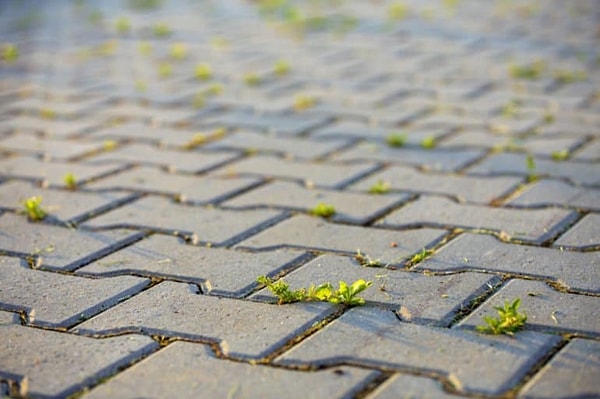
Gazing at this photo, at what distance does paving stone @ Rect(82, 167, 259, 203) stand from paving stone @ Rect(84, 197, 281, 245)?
0.13m

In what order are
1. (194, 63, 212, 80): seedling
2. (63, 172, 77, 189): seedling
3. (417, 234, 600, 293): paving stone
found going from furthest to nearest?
1. (194, 63, 212, 80): seedling
2. (63, 172, 77, 189): seedling
3. (417, 234, 600, 293): paving stone

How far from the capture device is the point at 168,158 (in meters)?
4.31

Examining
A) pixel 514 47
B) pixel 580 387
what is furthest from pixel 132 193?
pixel 514 47

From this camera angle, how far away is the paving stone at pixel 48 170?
13.3 feet

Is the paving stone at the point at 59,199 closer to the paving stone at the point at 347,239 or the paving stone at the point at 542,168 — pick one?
the paving stone at the point at 347,239

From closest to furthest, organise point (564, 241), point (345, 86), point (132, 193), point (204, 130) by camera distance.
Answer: point (564, 241) < point (132, 193) < point (204, 130) < point (345, 86)

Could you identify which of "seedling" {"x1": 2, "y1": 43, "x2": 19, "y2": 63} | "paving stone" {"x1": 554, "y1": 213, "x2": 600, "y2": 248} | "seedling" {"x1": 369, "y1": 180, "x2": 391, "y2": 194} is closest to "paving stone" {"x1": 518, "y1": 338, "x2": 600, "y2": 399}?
"paving stone" {"x1": 554, "y1": 213, "x2": 600, "y2": 248}

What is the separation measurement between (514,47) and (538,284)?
4.19 metres

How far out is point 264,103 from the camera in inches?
208

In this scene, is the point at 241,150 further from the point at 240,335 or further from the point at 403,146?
the point at 240,335

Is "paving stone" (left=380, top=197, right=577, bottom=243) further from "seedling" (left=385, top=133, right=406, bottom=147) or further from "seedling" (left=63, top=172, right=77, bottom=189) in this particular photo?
"seedling" (left=63, top=172, right=77, bottom=189)

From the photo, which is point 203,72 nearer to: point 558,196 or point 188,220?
point 188,220

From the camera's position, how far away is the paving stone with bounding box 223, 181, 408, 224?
348cm

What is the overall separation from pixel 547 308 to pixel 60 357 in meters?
1.25
